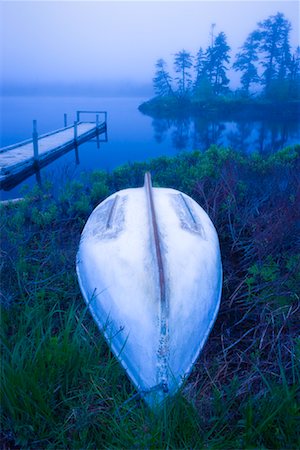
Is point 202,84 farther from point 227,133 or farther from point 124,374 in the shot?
point 124,374

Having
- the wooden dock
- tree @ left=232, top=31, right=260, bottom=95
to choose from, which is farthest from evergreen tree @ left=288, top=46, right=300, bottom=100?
the wooden dock

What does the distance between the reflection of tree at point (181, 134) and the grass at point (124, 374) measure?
1796 centimetres

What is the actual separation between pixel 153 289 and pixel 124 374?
1.77 feet

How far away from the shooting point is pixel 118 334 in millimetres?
2350

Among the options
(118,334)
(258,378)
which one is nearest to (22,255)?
(118,334)

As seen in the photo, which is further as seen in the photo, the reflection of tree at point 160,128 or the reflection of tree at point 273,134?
the reflection of tree at point 160,128

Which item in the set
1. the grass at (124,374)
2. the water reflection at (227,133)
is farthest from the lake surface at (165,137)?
the grass at (124,374)

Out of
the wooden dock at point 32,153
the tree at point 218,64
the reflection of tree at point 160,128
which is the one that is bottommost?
the wooden dock at point 32,153

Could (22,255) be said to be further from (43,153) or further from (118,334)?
(43,153)

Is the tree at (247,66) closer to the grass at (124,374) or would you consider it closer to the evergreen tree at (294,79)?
the evergreen tree at (294,79)

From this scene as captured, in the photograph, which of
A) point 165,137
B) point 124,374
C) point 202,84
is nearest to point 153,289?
point 124,374

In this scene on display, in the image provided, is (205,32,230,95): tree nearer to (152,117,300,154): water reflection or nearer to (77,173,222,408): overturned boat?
(152,117,300,154): water reflection

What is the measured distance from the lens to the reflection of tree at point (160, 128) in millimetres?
24538

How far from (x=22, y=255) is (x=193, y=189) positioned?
2425 millimetres
